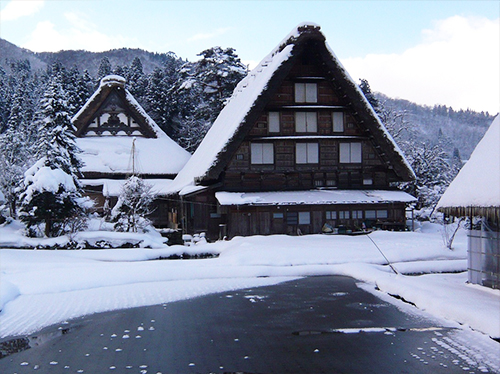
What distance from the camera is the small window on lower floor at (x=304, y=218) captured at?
874 inches

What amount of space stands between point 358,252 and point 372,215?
596 cm

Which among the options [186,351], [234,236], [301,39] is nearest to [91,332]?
[186,351]

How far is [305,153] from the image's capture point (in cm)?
2312

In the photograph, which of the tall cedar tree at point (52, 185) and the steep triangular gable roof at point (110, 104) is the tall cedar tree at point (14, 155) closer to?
the tall cedar tree at point (52, 185)

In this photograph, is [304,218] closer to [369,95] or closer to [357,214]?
[357,214]

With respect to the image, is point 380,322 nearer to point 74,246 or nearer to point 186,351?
point 186,351

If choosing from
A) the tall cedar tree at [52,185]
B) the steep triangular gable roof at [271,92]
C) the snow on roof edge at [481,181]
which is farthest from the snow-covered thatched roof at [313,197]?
the snow on roof edge at [481,181]

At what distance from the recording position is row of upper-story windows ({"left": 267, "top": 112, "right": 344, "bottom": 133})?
2278cm

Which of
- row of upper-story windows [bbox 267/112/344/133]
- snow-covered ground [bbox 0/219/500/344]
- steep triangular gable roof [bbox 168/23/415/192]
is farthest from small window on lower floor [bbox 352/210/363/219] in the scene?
row of upper-story windows [bbox 267/112/344/133]

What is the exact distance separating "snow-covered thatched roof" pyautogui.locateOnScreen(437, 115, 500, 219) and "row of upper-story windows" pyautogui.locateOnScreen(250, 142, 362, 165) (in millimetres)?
11709

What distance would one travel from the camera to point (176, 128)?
46.8 m

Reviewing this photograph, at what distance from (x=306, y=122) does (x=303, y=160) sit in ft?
6.31

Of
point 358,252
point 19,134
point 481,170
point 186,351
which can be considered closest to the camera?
point 186,351

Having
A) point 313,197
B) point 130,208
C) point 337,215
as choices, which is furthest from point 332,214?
point 130,208
